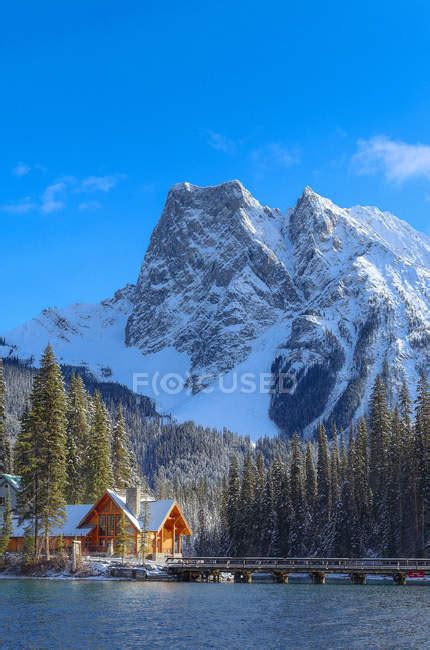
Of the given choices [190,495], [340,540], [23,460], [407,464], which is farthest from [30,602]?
[190,495]

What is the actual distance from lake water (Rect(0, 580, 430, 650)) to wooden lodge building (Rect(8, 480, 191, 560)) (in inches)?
639

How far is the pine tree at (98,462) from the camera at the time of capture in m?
88.4

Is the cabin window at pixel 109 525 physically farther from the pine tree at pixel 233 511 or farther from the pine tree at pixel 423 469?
the pine tree at pixel 233 511

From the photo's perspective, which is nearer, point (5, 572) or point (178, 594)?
point (178, 594)

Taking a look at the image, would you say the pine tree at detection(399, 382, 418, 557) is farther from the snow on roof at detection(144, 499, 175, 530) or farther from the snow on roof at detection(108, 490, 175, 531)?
the snow on roof at detection(144, 499, 175, 530)

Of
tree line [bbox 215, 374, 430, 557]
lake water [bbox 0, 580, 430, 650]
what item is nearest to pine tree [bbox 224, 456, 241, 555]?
tree line [bbox 215, 374, 430, 557]

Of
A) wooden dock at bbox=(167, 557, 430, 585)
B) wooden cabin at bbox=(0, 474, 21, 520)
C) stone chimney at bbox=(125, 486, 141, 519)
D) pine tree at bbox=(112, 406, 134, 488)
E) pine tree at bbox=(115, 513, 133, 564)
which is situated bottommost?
wooden dock at bbox=(167, 557, 430, 585)

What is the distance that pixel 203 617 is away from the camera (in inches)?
1763

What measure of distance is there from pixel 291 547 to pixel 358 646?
75.8m

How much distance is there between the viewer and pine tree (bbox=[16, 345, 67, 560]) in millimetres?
73562

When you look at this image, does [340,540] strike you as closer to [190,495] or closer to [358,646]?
[358,646]

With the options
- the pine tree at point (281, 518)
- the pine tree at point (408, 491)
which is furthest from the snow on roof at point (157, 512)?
the pine tree at point (281, 518)

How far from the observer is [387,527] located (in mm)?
96062

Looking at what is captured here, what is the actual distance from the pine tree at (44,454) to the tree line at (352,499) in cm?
3789
